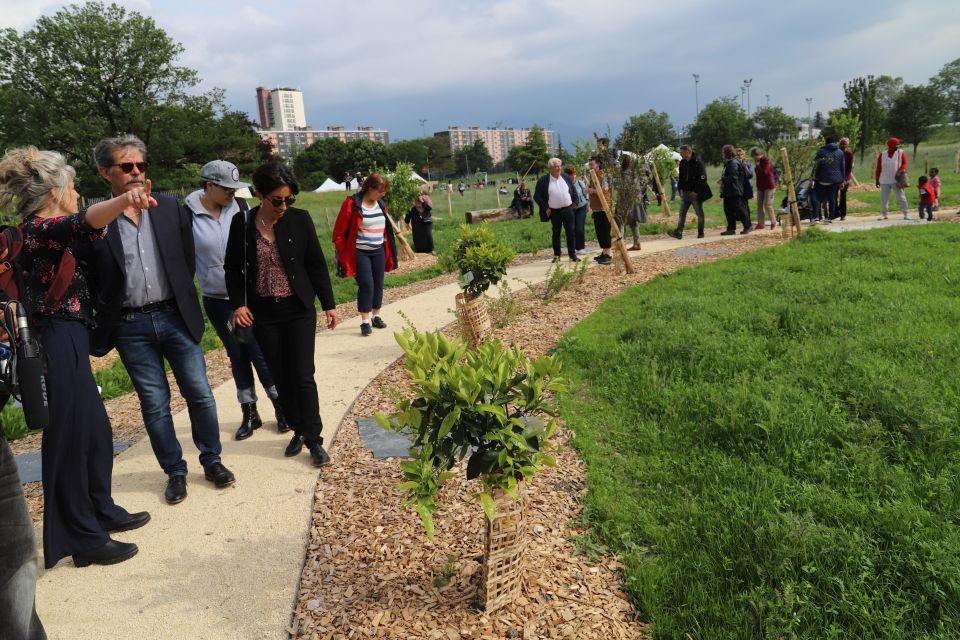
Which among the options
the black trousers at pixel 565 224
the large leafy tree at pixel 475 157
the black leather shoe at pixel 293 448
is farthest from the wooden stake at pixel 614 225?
the large leafy tree at pixel 475 157

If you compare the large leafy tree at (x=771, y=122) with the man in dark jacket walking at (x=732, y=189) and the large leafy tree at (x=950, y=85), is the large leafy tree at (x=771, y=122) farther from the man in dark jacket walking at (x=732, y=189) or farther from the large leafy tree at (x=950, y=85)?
the man in dark jacket walking at (x=732, y=189)

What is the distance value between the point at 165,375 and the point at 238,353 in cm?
96

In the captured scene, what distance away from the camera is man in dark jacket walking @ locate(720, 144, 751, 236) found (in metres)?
12.2

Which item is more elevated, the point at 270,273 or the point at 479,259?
the point at 270,273

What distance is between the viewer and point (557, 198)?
33.1 feet

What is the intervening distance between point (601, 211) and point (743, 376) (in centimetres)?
621

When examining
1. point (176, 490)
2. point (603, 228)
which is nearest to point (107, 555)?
point (176, 490)

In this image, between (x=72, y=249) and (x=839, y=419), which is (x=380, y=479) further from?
(x=839, y=419)

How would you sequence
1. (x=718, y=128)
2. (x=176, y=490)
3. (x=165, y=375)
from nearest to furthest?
(x=165, y=375) < (x=176, y=490) < (x=718, y=128)

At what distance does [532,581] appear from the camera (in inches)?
A: 116

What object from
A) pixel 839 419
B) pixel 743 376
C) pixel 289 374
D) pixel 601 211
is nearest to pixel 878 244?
pixel 601 211

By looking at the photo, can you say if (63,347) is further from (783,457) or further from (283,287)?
(783,457)

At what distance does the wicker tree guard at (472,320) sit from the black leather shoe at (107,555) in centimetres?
353

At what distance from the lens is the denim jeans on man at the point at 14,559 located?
2170mm
